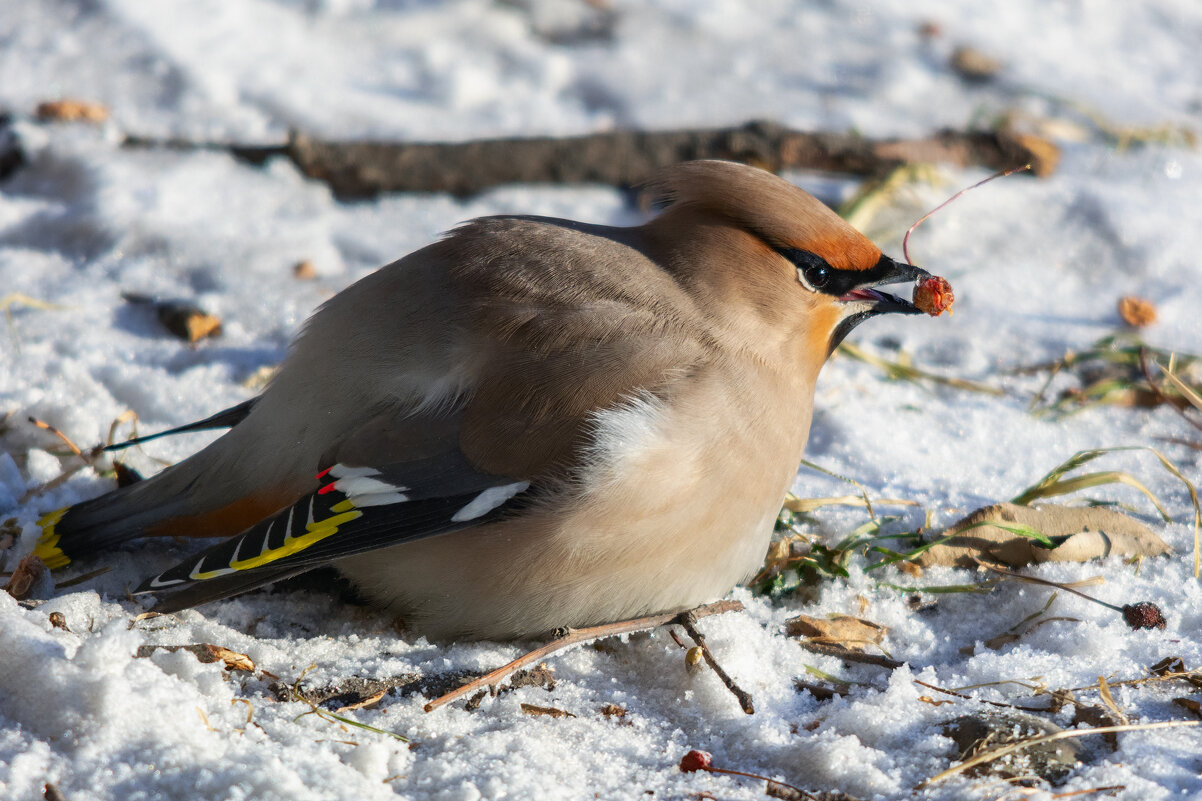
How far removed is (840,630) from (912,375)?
142cm

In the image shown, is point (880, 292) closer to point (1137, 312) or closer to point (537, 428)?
point (537, 428)

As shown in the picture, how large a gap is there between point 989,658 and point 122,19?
4611mm

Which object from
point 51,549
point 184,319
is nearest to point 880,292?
point 51,549

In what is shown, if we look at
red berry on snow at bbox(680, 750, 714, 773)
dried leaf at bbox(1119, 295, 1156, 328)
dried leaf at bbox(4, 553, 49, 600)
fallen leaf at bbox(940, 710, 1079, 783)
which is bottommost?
red berry on snow at bbox(680, 750, 714, 773)

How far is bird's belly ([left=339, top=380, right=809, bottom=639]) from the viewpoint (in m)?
2.61

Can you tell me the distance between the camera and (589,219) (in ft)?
15.5

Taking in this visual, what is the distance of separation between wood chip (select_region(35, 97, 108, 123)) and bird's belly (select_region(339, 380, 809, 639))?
2.94 metres

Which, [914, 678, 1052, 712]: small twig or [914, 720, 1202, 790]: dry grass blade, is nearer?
[914, 720, 1202, 790]: dry grass blade

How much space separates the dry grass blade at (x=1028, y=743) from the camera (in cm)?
224

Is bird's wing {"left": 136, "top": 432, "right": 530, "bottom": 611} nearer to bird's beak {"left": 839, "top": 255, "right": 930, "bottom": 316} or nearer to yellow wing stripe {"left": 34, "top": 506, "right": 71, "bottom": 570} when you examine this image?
yellow wing stripe {"left": 34, "top": 506, "right": 71, "bottom": 570}

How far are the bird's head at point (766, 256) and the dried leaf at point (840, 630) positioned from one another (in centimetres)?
66

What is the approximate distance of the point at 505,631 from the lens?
2758mm

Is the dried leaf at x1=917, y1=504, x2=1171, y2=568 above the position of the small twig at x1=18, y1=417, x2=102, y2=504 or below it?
below

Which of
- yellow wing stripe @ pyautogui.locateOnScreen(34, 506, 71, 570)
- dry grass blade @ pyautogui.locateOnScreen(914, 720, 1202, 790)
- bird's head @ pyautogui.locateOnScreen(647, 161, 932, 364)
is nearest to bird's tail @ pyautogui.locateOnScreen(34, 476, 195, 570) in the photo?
yellow wing stripe @ pyautogui.locateOnScreen(34, 506, 71, 570)
